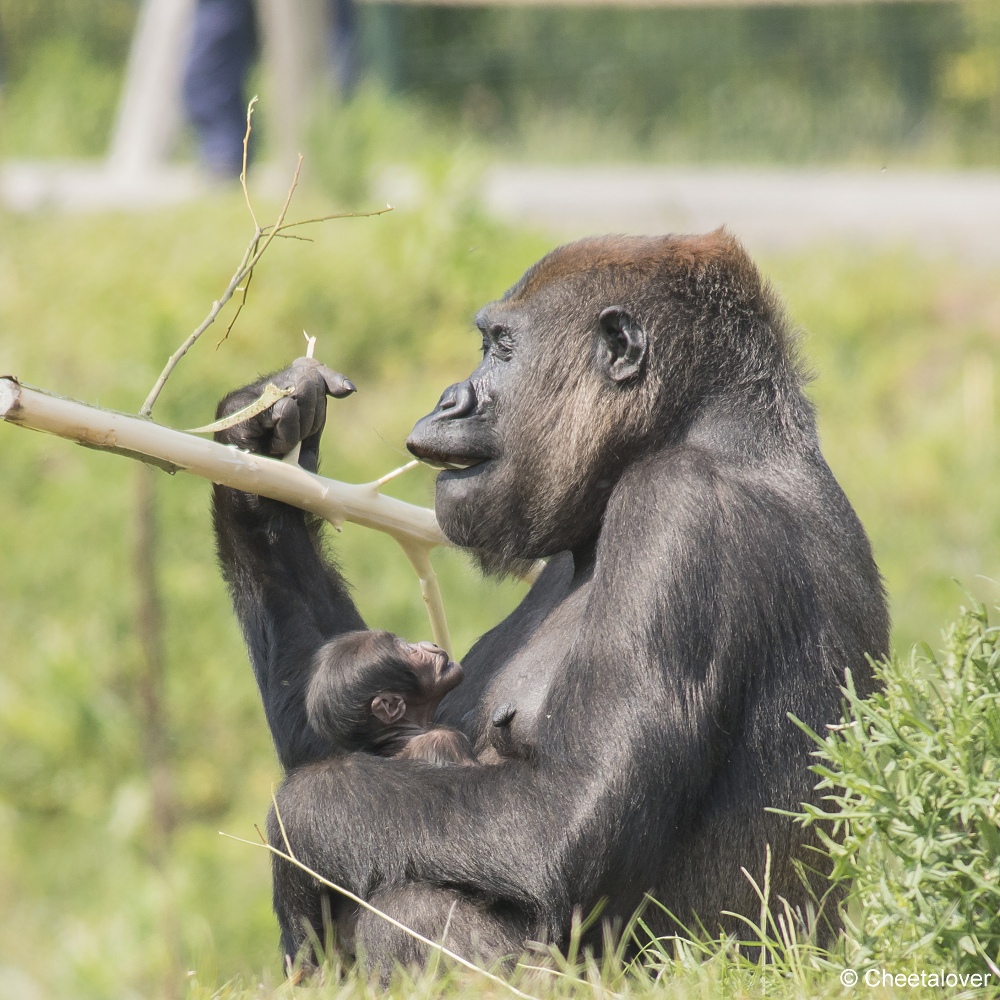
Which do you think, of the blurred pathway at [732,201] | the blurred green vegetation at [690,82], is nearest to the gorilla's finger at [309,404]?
the blurred pathway at [732,201]

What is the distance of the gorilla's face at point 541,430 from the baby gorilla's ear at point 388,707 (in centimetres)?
39

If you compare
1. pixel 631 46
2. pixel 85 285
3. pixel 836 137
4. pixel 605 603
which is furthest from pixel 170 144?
pixel 605 603

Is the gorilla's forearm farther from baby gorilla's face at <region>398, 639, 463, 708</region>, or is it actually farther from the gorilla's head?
the gorilla's head

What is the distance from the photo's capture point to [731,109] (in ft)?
47.0

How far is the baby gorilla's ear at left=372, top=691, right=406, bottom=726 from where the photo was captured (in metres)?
3.42

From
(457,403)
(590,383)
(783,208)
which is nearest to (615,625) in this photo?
(590,383)

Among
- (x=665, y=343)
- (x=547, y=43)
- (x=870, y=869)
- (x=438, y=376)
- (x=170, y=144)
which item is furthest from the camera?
(x=547, y=43)

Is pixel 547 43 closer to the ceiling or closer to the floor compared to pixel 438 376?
closer to the ceiling

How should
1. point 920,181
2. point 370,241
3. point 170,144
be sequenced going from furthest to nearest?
point 170,144, point 920,181, point 370,241

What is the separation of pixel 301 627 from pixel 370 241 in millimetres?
6428

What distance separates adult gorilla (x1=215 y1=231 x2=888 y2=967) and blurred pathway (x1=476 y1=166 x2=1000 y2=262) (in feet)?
21.5

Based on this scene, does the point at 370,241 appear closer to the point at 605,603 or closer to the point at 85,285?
the point at 85,285

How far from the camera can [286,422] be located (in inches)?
139

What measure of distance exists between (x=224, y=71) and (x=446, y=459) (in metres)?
9.52
